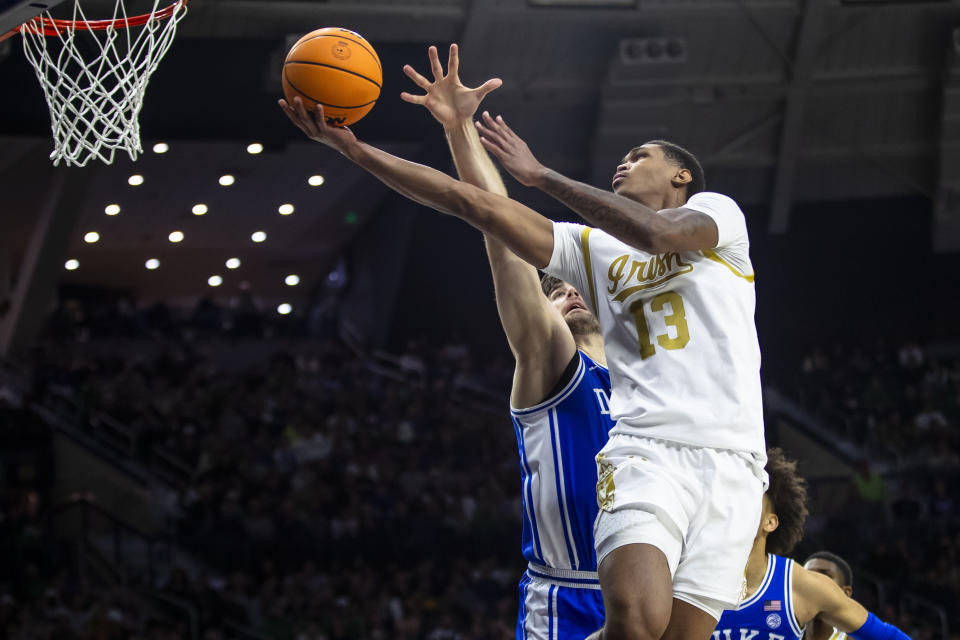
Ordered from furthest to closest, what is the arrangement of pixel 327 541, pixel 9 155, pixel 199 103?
pixel 9 155, pixel 199 103, pixel 327 541

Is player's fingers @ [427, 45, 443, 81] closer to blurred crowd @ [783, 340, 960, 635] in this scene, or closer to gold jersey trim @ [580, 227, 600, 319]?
gold jersey trim @ [580, 227, 600, 319]

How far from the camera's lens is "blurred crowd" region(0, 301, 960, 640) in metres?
12.0

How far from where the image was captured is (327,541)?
43.4ft

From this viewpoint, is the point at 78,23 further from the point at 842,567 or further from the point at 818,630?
the point at 842,567

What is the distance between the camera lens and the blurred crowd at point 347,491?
11984 mm

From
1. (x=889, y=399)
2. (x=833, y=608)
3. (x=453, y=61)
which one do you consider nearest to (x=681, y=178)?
(x=453, y=61)

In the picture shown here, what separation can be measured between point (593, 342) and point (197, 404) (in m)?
13.4

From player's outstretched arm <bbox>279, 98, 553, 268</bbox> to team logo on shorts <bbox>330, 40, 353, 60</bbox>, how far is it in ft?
1.64

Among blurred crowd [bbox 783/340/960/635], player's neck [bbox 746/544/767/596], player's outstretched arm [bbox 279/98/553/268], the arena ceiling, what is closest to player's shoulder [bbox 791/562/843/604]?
player's neck [bbox 746/544/767/596]

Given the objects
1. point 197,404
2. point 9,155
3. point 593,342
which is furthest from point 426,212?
point 593,342

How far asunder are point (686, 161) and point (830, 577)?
286 cm

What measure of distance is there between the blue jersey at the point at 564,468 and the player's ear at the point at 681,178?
751 millimetres

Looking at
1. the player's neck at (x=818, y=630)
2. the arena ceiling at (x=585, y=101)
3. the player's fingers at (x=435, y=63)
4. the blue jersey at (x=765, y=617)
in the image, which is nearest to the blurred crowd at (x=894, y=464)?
the arena ceiling at (x=585, y=101)

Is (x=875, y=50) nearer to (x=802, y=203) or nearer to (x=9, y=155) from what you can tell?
(x=802, y=203)
